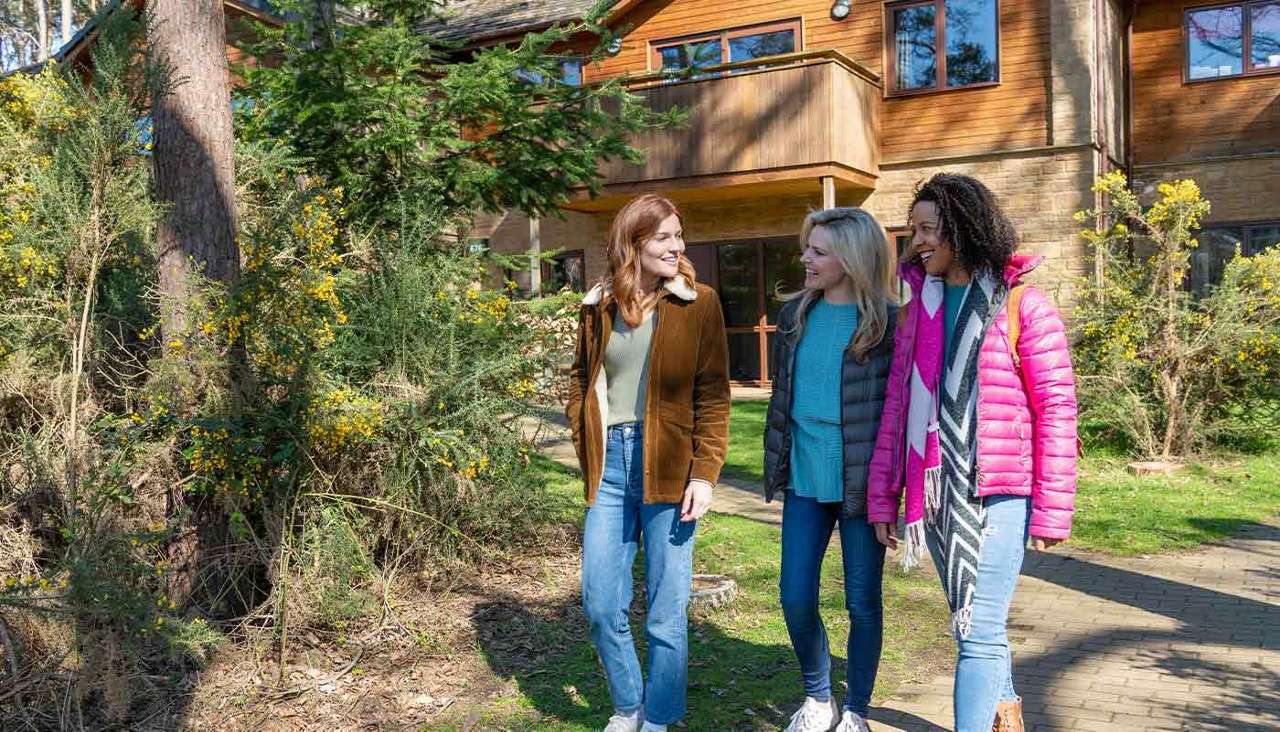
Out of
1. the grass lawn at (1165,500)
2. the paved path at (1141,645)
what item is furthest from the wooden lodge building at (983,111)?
the paved path at (1141,645)

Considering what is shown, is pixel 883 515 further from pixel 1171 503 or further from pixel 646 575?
pixel 1171 503

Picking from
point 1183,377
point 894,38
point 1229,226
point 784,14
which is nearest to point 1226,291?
point 1183,377

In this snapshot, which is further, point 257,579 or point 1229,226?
point 1229,226

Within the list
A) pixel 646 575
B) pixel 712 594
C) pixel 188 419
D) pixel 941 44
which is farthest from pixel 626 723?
pixel 941 44

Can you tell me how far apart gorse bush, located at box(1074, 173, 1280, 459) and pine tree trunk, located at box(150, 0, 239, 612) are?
26.0 ft

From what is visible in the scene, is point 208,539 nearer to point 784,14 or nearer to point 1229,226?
point 784,14

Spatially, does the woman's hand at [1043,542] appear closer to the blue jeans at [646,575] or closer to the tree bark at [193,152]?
the blue jeans at [646,575]

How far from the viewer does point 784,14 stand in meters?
17.6

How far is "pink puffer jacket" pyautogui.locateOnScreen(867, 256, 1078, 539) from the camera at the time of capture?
11.1 ft

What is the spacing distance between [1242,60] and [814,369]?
15.1 meters

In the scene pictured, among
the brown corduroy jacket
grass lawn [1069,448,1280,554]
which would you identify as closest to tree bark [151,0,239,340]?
the brown corduroy jacket

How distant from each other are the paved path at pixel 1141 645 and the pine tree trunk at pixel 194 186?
2.22 m

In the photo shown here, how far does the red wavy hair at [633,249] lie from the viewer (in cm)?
393

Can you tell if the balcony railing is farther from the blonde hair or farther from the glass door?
the blonde hair
